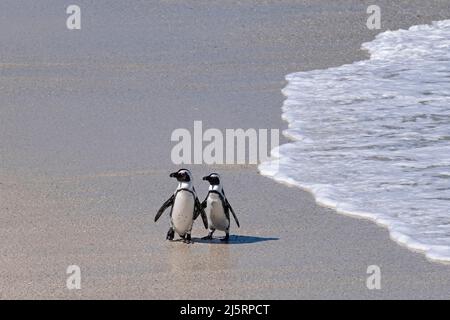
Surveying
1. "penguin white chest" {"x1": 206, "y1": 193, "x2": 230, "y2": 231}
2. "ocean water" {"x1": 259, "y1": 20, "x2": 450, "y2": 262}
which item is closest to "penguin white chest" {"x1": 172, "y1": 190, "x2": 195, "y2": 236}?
"penguin white chest" {"x1": 206, "y1": 193, "x2": 230, "y2": 231}

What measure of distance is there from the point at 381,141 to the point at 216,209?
254cm

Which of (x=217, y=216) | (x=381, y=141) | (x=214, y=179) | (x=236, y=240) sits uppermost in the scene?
(x=381, y=141)

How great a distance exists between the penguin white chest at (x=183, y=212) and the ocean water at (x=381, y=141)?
109 cm

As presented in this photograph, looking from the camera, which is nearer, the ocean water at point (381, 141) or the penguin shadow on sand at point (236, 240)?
the penguin shadow on sand at point (236, 240)

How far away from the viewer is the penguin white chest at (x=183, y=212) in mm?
6625

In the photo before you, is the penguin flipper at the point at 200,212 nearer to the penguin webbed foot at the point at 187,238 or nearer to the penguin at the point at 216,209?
the penguin at the point at 216,209

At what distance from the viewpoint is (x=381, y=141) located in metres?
8.94

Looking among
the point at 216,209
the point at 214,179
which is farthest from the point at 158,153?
the point at 216,209

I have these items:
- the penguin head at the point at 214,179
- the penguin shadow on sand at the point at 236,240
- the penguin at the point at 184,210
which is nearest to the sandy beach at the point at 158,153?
the penguin shadow on sand at the point at 236,240

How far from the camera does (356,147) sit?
877 cm

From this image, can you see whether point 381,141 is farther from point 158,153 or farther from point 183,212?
point 183,212

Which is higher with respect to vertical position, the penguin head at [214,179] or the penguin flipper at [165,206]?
the penguin head at [214,179]

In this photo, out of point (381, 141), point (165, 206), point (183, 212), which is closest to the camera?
point (183, 212)

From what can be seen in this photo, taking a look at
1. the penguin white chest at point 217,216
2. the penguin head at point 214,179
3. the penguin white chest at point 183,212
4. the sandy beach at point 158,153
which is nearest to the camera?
the sandy beach at point 158,153
